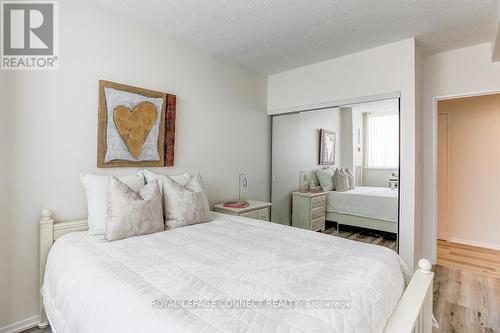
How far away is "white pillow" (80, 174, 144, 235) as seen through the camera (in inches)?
74.9

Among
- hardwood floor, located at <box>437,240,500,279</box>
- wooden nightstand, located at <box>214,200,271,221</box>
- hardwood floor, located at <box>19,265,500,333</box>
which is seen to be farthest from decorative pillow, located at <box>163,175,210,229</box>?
hardwood floor, located at <box>437,240,500,279</box>

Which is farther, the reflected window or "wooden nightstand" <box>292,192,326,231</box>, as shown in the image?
"wooden nightstand" <box>292,192,326,231</box>

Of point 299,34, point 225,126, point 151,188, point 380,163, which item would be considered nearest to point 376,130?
point 380,163

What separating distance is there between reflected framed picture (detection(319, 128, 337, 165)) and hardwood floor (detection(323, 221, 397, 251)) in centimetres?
83

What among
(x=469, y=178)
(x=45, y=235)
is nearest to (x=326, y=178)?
(x=469, y=178)

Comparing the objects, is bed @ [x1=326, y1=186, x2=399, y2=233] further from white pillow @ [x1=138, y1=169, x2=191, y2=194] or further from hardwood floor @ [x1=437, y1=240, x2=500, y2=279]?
white pillow @ [x1=138, y1=169, x2=191, y2=194]

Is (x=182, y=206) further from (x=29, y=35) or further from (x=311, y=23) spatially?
(x=311, y=23)

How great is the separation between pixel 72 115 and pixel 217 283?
1820 millimetres

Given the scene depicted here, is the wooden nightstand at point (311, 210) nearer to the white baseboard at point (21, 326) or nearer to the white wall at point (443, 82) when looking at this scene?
the white wall at point (443, 82)

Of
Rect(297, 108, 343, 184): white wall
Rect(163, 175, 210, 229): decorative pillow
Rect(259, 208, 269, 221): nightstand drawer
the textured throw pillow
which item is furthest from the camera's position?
Rect(297, 108, 343, 184): white wall

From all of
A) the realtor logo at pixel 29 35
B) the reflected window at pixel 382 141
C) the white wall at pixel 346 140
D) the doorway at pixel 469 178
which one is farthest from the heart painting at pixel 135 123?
the doorway at pixel 469 178

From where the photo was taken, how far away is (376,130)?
10.2 feet

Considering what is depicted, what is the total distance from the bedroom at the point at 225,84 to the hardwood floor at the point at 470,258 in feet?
1.30

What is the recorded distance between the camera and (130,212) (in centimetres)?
185
